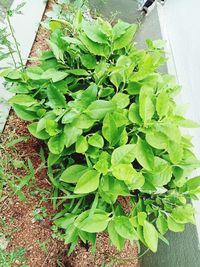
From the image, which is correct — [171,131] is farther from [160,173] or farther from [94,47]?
[94,47]

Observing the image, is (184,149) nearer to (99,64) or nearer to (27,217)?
(99,64)

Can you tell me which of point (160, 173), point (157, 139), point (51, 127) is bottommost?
point (160, 173)

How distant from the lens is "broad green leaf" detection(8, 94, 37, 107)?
121cm

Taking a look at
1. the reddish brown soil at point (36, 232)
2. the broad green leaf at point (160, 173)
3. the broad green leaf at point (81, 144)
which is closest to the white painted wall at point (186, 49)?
the broad green leaf at point (160, 173)

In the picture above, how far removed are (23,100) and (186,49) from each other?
1.12 meters

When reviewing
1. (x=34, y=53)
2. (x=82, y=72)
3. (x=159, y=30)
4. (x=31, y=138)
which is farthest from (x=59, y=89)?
(x=159, y=30)

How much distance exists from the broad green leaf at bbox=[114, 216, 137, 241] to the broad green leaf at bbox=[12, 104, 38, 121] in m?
0.47

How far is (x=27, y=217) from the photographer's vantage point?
4.20 ft

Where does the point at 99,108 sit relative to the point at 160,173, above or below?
above

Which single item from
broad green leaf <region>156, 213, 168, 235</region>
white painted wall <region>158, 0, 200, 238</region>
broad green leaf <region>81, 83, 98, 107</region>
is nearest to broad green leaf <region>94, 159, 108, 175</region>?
broad green leaf <region>81, 83, 98, 107</region>

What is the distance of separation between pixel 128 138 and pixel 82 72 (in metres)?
0.30

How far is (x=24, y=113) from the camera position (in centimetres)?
123

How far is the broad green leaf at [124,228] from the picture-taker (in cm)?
107

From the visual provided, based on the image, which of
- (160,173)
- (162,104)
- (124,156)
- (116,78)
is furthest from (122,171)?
(116,78)
